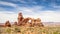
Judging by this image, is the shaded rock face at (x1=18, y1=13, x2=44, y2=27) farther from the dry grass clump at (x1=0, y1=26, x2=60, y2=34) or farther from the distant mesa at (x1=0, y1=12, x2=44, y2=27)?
the dry grass clump at (x1=0, y1=26, x2=60, y2=34)

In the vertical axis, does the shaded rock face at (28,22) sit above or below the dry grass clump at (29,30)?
above

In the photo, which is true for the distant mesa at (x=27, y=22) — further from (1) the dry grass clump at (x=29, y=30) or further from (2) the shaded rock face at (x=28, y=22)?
(1) the dry grass clump at (x=29, y=30)

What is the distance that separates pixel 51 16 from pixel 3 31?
68.3 inches

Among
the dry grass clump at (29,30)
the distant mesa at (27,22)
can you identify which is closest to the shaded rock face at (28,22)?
the distant mesa at (27,22)

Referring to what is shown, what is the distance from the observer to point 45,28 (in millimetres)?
3805

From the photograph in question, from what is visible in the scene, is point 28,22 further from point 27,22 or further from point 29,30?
point 29,30

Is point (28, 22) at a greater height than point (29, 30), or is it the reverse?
point (28, 22)

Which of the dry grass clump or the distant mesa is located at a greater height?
the distant mesa

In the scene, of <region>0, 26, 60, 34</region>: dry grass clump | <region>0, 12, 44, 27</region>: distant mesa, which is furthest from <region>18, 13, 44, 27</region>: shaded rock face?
<region>0, 26, 60, 34</region>: dry grass clump

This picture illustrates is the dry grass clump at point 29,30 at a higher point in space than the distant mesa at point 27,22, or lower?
lower

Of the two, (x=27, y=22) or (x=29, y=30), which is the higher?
(x=27, y=22)

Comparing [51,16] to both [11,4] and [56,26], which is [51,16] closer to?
[56,26]

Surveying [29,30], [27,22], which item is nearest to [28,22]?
[27,22]

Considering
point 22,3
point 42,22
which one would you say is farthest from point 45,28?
point 22,3
